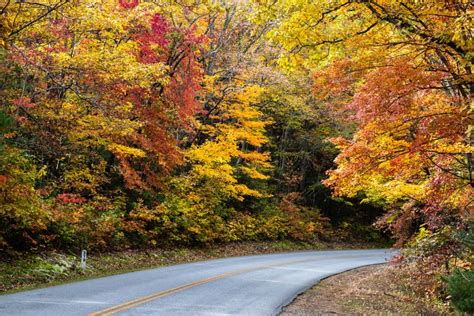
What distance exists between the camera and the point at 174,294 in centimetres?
1077

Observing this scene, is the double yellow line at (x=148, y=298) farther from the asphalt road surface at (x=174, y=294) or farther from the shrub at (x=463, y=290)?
the shrub at (x=463, y=290)

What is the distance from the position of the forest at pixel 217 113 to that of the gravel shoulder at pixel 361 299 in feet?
3.43

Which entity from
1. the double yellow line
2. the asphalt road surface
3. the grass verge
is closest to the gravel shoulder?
the asphalt road surface

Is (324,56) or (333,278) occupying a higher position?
(324,56)

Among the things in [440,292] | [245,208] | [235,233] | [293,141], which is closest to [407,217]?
[440,292]

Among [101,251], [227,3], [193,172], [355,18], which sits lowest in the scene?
[101,251]

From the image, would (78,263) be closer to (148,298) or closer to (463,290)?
(148,298)

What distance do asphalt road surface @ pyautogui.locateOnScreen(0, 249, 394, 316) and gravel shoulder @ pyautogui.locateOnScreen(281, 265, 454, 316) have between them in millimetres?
468

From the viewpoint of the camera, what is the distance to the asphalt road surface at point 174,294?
342 inches

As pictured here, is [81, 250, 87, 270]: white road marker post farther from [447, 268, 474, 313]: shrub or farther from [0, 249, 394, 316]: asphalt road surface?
[447, 268, 474, 313]: shrub

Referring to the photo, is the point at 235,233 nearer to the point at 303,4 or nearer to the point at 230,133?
the point at 230,133

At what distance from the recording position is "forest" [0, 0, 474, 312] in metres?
7.14

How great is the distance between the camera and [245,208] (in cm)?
3106

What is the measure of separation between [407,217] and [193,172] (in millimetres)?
11298
